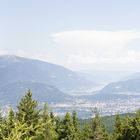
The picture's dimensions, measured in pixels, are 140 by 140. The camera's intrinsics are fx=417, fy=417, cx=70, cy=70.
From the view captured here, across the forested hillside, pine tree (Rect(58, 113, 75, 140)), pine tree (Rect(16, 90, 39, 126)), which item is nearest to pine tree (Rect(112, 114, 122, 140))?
the forested hillside

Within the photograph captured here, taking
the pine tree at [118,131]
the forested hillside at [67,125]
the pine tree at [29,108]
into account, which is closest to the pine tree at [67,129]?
the forested hillside at [67,125]

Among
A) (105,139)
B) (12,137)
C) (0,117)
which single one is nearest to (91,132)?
(105,139)

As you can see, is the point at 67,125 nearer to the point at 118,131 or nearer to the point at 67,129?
the point at 67,129

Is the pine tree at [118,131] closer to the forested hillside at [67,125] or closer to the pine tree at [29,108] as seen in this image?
the forested hillside at [67,125]

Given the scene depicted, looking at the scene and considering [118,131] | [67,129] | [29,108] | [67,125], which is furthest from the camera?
[67,129]

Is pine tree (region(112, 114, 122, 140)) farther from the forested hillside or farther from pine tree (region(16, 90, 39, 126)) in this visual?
pine tree (region(16, 90, 39, 126))

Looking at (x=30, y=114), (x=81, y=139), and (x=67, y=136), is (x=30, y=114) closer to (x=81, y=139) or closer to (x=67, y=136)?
(x=67, y=136)

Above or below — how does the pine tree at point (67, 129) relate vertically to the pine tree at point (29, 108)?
below

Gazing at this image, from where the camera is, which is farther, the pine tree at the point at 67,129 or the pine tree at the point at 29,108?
the pine tree at the point at 67,129

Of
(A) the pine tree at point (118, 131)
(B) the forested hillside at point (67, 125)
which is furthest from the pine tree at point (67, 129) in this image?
(A) the pine tree at point (118, 131)

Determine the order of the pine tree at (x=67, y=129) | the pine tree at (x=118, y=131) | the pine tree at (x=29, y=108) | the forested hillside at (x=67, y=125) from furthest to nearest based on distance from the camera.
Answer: the pine tree at (x=67, y=129)
the pine tree at (x=118, y=131)
the forested hillside at (x=67, y=125)
the pine tree at (x=29, y=108)

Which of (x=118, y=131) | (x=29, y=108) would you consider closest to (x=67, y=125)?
(x=118, y=131)

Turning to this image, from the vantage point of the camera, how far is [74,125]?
335 feet

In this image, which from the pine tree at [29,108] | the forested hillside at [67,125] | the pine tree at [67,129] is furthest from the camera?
the pine tree at [67,129]
